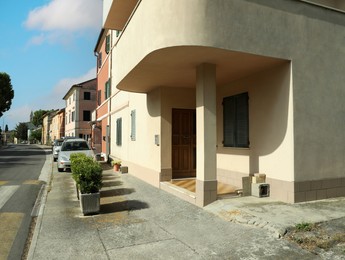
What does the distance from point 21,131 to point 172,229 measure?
11951cm

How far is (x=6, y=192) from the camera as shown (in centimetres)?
1001

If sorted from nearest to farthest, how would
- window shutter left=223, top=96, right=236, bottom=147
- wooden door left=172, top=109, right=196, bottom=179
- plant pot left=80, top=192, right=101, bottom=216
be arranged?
plant pot left=80, top=192, right=101, bottom=216 < window shutter left=223, top=96, right=236, bottom=147 < wooden door left=172, top=109, right=196, bottom=179

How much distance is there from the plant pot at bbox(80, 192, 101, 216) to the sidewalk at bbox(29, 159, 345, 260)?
162mm

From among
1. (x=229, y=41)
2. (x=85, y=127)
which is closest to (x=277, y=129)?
(x=229, y=41)

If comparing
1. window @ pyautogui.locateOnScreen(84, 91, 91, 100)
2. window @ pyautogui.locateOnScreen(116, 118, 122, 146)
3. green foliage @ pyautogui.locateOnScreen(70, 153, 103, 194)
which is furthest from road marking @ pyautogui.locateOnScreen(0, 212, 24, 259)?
window @ pyautogui.locateOnScreen(84, 91, 91, 100)

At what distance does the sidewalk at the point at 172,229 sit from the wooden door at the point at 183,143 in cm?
221

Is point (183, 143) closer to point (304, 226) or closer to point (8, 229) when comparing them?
point (304, 226)

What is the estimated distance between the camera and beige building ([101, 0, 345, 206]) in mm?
6262

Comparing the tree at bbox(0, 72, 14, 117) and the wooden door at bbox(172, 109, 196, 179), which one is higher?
the tree at bbox(0, 72, 14, 117)

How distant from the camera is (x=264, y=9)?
6.62m

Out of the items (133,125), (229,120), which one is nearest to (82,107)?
(133,125)

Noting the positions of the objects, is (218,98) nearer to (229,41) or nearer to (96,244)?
(229,41)

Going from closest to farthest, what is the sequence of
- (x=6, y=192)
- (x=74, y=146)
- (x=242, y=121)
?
(x=242, y=121) < (x=6, y=192) < (x=74, y=146)

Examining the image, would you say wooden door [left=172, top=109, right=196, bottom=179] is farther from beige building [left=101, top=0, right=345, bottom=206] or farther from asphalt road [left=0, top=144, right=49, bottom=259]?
asphalt road [left=0, top=144, right=49, bottom=259]
